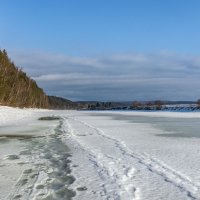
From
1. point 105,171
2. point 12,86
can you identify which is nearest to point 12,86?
point 12,86

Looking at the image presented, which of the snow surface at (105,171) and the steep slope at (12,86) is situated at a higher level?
the steep slope at (12,86)

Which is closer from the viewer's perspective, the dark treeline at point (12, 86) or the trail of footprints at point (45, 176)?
the trail of footprints at point (45, 176)

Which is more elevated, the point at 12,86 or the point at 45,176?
the point at 12,86

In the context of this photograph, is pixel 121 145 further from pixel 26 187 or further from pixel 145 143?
pixel 26 187

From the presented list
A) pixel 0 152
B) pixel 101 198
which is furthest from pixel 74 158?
pixel 101 198

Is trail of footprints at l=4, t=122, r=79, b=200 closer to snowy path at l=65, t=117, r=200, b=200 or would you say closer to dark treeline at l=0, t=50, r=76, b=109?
snowy path at l=65, t=117, r=200, b=200

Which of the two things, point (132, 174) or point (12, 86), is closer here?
point (132, 174)

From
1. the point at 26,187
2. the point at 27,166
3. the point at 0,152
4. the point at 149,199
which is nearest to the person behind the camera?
the point at 149,199

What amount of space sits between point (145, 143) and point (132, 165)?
5.07 meters

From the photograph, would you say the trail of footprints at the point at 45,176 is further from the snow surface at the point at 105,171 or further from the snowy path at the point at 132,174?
the snowy path at the point at 132,174

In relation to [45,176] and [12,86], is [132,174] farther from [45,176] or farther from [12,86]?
[12,86]

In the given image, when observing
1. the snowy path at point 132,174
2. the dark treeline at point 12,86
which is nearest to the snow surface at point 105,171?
the snowy path at point 132,174

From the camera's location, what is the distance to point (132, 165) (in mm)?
10102

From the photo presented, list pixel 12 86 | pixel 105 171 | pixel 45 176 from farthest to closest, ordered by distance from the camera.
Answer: pixel 12 86 → pixel 105 171 → pixel 45 176
